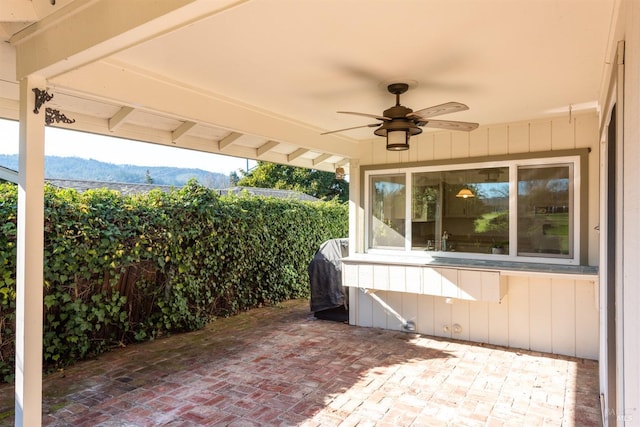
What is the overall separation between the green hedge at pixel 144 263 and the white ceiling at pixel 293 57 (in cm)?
91

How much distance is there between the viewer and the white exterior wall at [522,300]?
4.24 m

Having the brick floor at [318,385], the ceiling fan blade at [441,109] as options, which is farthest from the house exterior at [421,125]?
the brick floor at [318,385]

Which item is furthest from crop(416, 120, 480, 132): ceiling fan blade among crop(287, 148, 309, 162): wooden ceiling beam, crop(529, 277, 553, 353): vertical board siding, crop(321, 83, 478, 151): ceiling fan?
crop(287, 148, 309, 162): wooden ceiling beam

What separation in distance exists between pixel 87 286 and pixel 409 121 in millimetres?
3615

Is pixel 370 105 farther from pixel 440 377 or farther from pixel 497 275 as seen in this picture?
pixel 440 377

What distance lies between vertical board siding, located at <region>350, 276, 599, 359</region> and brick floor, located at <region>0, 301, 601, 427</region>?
18 cm

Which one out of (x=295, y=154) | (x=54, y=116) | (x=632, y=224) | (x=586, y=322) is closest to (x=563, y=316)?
(x=586, y=322)

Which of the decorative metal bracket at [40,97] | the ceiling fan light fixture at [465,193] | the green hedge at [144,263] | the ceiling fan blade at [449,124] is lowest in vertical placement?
the green hedge at [144,263]

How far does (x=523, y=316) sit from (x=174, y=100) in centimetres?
440

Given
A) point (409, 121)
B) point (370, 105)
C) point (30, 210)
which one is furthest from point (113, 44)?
point (370, 105)

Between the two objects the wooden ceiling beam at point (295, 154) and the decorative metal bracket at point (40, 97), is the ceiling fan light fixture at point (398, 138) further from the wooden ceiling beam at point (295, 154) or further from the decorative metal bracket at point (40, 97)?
the wooden ceiling beam at point (295, 154)

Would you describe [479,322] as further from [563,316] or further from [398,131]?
[398,131]

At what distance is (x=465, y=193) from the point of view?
16.5ft

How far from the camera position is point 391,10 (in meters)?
2.13
